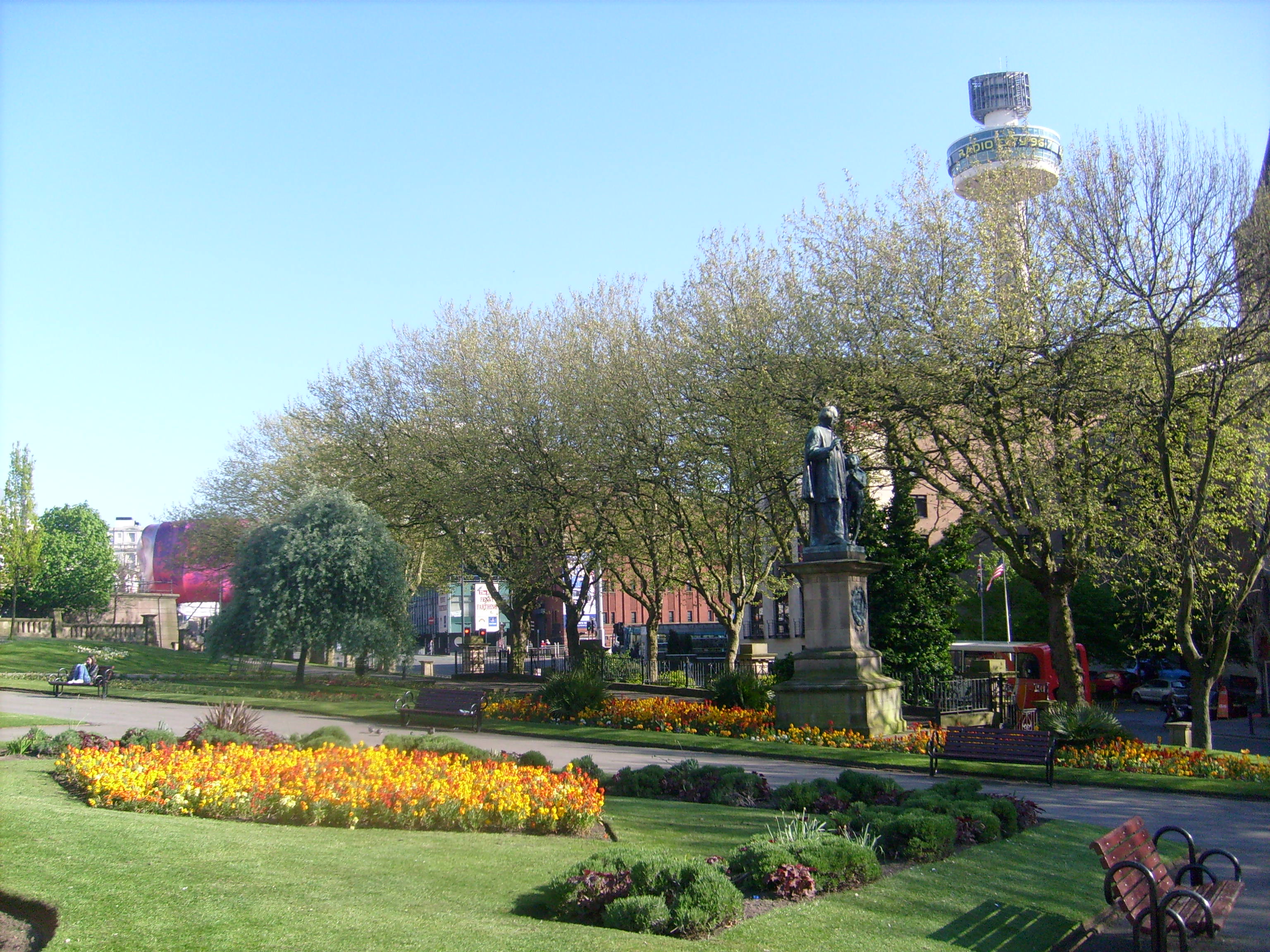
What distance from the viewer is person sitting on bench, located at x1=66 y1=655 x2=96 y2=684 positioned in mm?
27250

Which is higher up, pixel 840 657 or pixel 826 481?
pixel 826 481

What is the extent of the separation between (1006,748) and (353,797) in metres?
9.78

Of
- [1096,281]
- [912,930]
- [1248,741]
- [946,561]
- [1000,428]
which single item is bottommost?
[1248,741]

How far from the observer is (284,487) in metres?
39.4

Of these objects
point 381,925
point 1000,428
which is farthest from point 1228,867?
point 1000,428

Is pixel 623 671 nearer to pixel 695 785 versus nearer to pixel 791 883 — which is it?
pixel 695 785

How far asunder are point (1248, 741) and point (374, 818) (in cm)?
2648

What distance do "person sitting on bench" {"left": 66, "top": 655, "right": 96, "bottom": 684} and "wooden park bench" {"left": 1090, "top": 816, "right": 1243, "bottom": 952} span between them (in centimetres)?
2672

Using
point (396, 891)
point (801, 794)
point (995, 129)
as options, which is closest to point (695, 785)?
point (801, 794)

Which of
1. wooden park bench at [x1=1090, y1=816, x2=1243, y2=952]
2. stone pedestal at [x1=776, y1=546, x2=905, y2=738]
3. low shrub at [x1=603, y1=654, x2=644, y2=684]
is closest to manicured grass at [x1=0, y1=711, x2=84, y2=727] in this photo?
stone pedestal at [x1=776, y1=546, x2=905, y2=738]

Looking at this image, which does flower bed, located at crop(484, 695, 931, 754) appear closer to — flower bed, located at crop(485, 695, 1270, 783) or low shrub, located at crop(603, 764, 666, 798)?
flower bed, located at crop(485, 695, 1270, 783)

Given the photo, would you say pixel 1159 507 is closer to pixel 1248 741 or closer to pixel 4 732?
pixel 1248 741

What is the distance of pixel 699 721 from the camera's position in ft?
68.4

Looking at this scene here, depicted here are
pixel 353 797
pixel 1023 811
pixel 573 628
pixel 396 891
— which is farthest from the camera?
pixel 573 628
